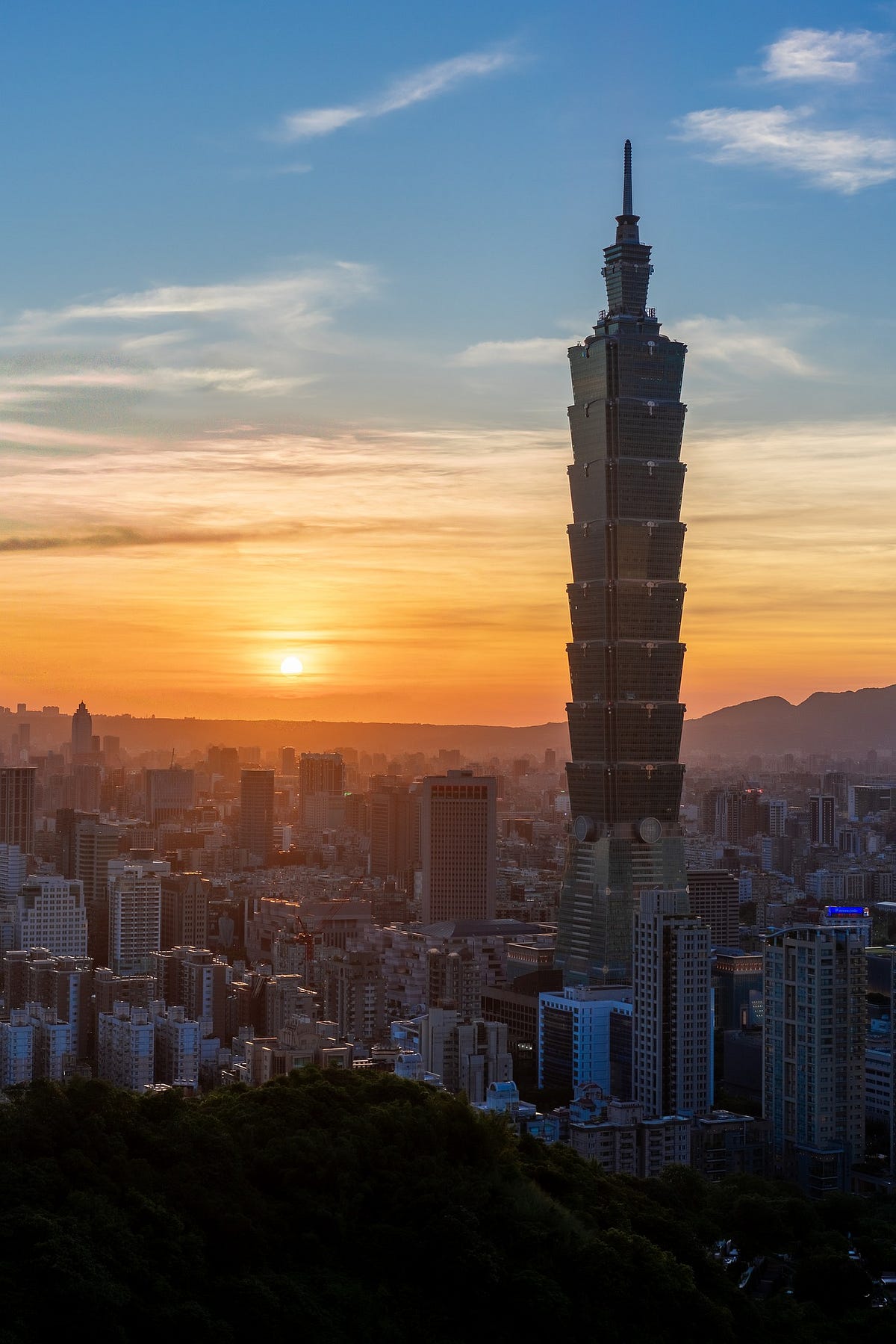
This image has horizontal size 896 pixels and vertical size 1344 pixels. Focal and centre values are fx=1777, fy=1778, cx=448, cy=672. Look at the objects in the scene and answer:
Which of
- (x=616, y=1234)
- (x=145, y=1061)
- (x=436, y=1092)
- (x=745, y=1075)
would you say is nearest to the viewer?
(x=616, y=1234)

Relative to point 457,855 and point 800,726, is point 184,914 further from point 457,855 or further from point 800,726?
point 800,726

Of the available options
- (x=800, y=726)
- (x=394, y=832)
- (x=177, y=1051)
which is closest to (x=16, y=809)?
(x=394, y=832)

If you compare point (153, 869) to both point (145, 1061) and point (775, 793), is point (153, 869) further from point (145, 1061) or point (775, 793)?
point (775, 793)

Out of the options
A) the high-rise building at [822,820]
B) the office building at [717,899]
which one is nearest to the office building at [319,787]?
the high-rise building at [822,820]

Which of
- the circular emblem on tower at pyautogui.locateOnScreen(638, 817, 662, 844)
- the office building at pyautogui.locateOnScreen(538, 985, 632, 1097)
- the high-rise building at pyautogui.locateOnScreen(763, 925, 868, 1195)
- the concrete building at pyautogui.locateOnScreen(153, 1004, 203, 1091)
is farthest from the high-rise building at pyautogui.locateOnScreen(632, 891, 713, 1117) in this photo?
the circular emblem on tower at pyautogui.locateOnScreen(638, 817, 662, 844)

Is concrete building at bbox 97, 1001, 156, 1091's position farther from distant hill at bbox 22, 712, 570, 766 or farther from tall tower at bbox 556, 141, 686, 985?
distant hill at bbox 22, 712, 570, 766

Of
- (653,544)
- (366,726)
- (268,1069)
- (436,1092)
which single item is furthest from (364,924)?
(366,726)
